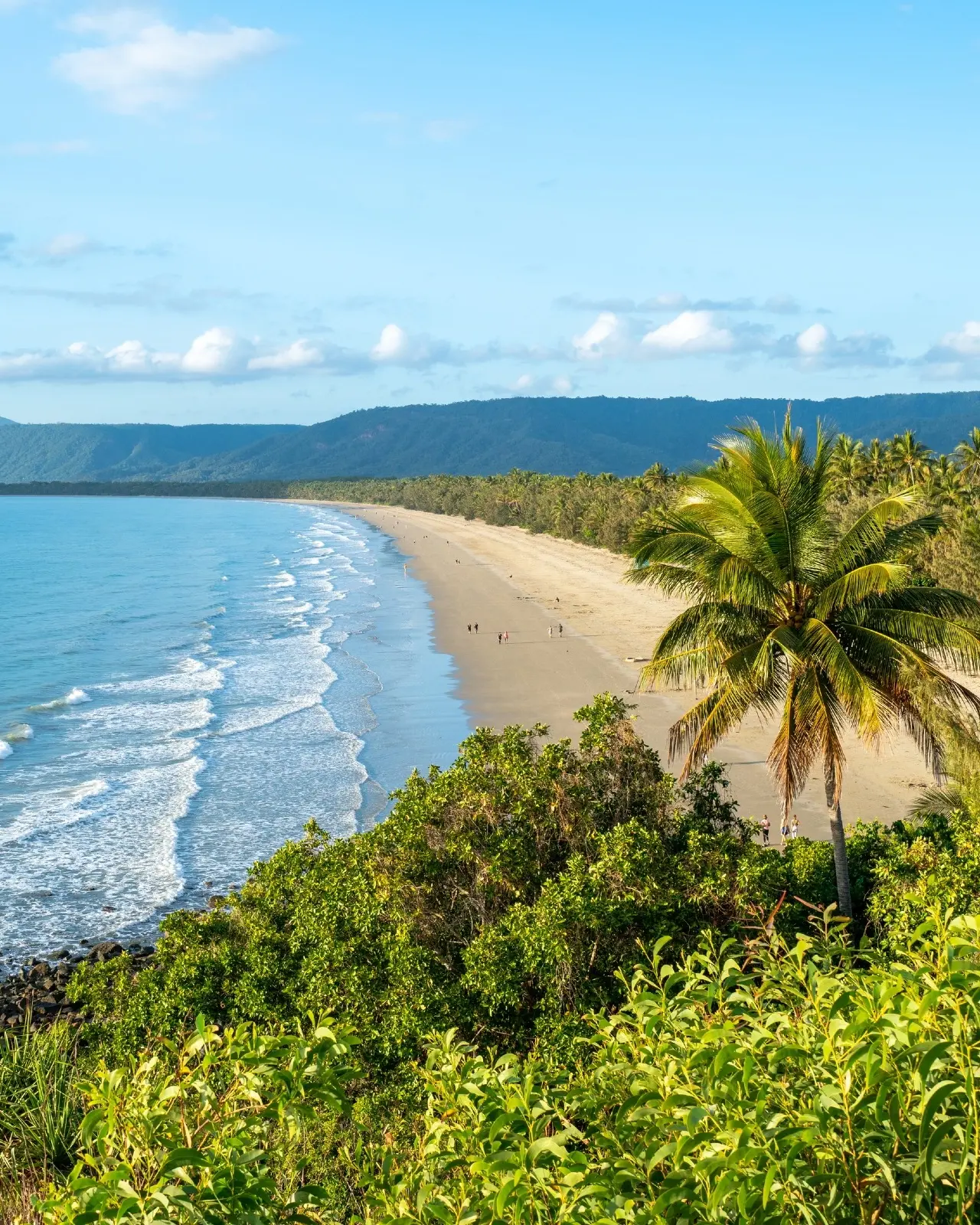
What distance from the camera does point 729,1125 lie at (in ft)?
12.5

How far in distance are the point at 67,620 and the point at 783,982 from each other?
69719 millimetres

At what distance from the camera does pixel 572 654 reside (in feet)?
161

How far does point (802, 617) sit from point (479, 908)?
5434 mm

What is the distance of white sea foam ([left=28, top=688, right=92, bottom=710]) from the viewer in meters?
44.0

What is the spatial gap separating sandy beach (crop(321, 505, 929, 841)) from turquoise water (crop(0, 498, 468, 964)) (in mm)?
2078

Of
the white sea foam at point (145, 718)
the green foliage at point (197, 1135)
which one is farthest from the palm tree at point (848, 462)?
the green foliage at point (197, 1135)

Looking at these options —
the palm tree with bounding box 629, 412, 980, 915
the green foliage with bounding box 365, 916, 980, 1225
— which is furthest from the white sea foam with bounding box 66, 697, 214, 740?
the green foliage with bounding box 365, 916, 980, 1225

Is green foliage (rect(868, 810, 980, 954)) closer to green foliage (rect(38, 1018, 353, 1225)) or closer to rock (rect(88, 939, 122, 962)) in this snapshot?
green foliage (rect(38, 1018, 353, 1225))

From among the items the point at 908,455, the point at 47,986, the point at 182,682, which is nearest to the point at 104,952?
the point at 47,986

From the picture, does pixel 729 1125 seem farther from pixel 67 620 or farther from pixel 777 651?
pixel 67 620

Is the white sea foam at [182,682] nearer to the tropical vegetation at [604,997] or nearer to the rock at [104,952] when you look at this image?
the rock at [104,952]

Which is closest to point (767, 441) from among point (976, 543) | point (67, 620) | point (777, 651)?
point (777, 651)

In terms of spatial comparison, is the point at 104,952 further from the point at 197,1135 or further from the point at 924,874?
the point at 197,1135

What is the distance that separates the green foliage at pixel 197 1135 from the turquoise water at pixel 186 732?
19480 mm
